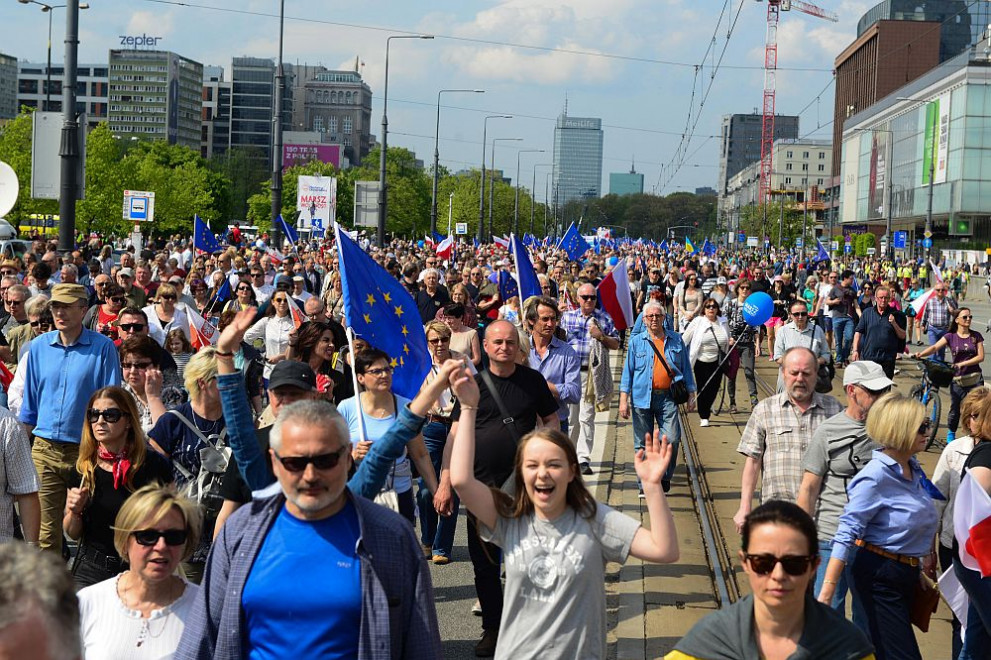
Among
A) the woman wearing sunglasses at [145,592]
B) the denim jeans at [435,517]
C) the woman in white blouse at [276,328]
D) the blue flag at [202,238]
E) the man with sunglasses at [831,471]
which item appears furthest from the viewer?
the blue flag at [202,238]

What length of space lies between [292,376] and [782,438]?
2494 mm

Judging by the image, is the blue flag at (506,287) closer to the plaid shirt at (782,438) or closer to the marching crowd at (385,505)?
the marching crowd at (385,505)

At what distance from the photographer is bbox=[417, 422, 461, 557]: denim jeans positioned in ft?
28.0

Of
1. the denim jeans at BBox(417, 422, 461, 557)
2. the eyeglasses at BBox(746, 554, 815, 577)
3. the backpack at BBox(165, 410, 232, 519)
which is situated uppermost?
the eyeglasses at BBox(746, 554, 815, 577)

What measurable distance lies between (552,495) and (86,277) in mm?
14800

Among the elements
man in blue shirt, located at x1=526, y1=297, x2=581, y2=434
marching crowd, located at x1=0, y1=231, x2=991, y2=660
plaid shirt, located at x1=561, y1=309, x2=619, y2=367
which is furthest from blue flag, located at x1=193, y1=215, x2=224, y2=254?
man in blue shirt, located at x1=526, y1=297, x2=581, y2=434

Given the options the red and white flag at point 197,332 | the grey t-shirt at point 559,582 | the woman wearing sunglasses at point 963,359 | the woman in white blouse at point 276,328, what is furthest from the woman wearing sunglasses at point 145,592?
the woman wearing sunglasses at point 963,359

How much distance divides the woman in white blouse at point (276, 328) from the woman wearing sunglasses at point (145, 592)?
24.0 feet

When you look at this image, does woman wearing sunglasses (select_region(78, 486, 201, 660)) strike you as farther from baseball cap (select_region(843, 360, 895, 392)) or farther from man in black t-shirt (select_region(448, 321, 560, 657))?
baseball cap (select_region(843, 360, 895, 392))

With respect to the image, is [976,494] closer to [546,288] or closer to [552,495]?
[552,495]

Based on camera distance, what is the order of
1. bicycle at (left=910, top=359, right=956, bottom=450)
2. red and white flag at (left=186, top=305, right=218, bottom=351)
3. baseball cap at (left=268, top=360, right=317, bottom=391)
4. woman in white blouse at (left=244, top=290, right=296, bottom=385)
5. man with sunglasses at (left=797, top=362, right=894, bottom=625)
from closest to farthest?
1. baseball cap at (left=268, top=360, right=317, bottom=391)
2. man with sunglasses at (left=797, top=362, right=894, bottom=625)
3. red and white flag at (left=186, top=305, right=218, bottom=351)
4. woman in white blouse at (left=244, top=290, right=296, bottom=385)
5. bicycle at (left=910, top=359, right=956, bottom=450)

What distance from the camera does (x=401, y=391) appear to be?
23.2ft

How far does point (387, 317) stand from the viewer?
713cm

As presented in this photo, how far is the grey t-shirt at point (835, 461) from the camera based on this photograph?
595 centimetres
